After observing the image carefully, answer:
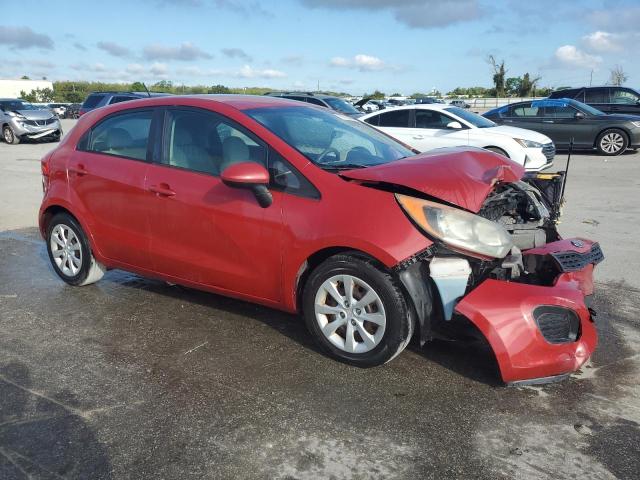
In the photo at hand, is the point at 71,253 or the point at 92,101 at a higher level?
the point at 92,101

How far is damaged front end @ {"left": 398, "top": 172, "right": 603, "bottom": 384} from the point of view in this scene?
3143mm

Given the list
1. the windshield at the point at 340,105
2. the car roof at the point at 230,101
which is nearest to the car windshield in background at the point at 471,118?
the windshield at the point at 340,105

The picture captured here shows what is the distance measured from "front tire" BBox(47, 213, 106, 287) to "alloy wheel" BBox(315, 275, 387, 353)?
2483 mm

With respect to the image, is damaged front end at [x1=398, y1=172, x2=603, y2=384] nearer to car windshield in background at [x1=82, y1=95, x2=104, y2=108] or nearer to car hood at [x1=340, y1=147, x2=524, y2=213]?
car hood at [x1=340, y1=147, x2=524, y2=213]

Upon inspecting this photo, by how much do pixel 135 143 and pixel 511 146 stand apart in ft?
26.7

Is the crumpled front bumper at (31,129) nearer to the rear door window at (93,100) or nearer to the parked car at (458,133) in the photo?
the rear door window at (93,100)

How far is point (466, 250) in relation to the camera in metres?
3.31

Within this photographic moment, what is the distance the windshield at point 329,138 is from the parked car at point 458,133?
630 centimetres

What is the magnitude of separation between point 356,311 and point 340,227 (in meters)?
0.52

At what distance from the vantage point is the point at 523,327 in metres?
3.13

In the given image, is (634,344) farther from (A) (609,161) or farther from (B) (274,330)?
(A) (609,161)

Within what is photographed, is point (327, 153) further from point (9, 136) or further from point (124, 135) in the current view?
point (9, 136)

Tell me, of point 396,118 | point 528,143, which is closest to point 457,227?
point 528,143

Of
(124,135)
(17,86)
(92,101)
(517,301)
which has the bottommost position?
(517,301)
